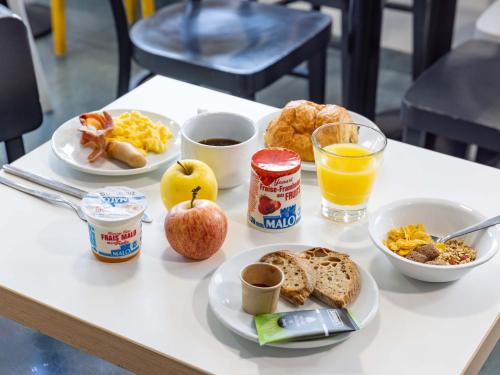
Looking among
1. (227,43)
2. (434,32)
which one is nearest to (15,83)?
(227,43)

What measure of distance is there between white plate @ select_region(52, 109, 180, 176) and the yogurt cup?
0.20m

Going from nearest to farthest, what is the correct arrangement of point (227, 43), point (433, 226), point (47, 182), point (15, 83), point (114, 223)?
point (114, 223)
point (433, 226)
point (47, 182)
point (15, 83)
point (227, 43)

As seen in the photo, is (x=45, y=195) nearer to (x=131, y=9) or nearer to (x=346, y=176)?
(x=346, y=176)

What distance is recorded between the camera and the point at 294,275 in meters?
1.11

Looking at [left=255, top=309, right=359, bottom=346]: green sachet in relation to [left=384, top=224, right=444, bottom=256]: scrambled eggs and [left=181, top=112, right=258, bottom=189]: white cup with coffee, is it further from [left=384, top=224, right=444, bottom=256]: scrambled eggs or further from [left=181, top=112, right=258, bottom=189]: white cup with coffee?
[left=181, top=112, right=258, bottom=189]: white cup with coffee

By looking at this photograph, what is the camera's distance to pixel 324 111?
1.41 m

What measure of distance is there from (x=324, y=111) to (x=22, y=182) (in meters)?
0.58

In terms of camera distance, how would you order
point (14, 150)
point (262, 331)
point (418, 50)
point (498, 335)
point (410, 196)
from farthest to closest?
point (418, 50) < point (14, 150) < point (410, 196) < point (498, 335) < point (262, 331)

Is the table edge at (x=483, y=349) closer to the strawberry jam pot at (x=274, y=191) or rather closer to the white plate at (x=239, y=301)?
the white plate at (x=239, y=301)

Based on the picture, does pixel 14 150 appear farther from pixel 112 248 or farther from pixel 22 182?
pixel 112 248

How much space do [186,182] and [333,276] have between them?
305mm

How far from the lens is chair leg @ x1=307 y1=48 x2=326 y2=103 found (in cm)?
246

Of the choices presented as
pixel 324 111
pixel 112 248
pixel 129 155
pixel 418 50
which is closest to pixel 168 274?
pixel 112 248

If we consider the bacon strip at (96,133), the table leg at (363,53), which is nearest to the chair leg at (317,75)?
the table leg at (363,53)
